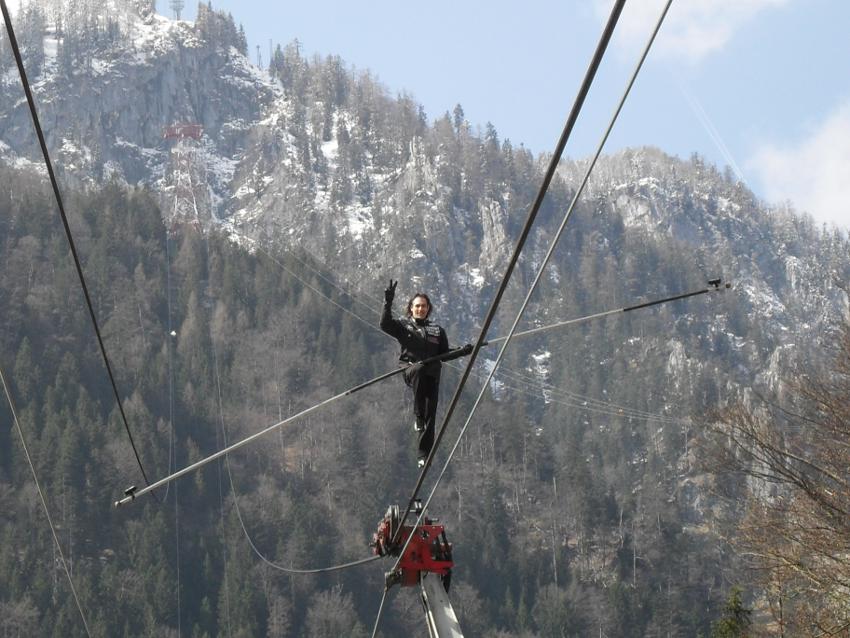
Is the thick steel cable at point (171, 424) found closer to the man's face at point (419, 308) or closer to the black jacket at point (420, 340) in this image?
the black jacket at point (420, 340)

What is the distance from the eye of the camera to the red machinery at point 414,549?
33.1 ft

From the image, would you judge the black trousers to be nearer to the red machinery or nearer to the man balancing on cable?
the man balancing on cable

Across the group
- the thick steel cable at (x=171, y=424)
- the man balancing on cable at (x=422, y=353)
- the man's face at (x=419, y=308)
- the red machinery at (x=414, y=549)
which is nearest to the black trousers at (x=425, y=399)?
the man balancing on cable at (x=422, y=353)

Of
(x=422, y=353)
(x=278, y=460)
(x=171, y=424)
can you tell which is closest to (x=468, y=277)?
(x=278, y=460)

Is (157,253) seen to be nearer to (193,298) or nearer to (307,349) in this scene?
(193,298)

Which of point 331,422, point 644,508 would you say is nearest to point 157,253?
point 331,422

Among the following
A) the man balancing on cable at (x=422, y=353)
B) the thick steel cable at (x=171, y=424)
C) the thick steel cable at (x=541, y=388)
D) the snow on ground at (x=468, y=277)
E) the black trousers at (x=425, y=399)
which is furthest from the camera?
the snow on ground at (x=468, y=277)

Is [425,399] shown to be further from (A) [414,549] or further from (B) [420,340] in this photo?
(A) [414,549]

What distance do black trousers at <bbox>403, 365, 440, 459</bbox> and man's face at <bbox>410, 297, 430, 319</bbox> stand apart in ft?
1.37

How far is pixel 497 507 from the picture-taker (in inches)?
4355

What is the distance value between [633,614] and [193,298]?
52.1 m

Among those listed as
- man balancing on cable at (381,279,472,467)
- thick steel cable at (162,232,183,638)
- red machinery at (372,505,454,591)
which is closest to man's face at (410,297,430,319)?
man balancing on cable at (381,279,472,467)

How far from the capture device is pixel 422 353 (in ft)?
33.2

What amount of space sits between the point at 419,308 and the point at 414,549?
1.75m
